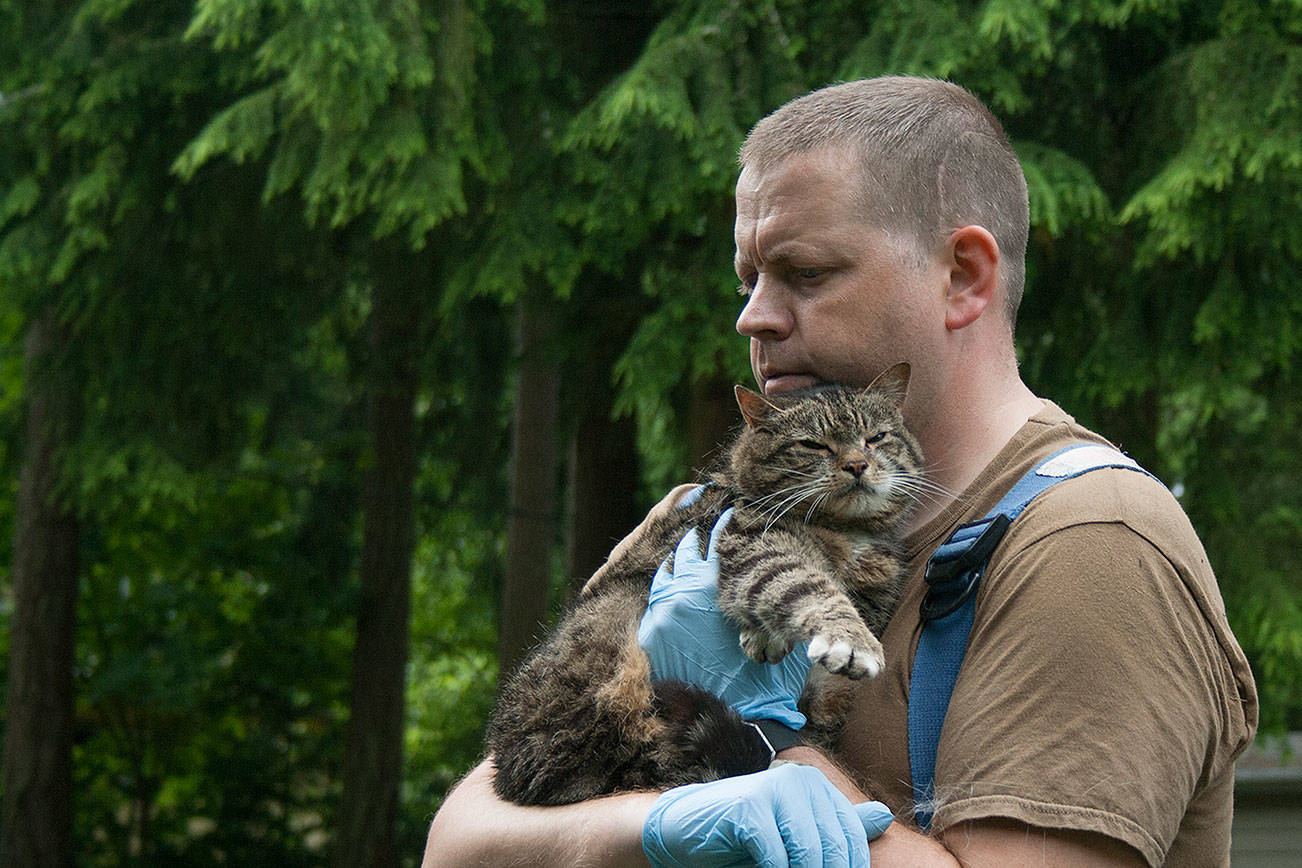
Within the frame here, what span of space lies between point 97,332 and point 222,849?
581 cm

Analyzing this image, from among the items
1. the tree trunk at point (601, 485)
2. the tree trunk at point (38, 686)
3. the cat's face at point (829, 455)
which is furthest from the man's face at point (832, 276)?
the tree trunk at point (38, 686)

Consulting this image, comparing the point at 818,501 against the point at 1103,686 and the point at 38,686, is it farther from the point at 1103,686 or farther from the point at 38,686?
the point at 38,686

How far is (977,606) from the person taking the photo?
2.18m

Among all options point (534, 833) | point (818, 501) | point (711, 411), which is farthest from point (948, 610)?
point (711, 411)

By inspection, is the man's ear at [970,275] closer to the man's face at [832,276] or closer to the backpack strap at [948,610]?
the man's face at [832,276]

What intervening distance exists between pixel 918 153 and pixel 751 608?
1.01 metres

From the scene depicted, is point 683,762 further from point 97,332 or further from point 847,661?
point 97,332

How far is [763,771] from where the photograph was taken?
7.37 feet

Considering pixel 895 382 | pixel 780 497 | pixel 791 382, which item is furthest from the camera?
pixel 780 497

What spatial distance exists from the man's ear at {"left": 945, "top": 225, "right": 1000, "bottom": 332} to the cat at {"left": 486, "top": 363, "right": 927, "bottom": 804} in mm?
183

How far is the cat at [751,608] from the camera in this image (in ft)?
8.02

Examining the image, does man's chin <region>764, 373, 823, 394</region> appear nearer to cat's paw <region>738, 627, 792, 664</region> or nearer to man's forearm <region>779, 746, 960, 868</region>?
cat's paw <region>738, 627, 792, 664</region>

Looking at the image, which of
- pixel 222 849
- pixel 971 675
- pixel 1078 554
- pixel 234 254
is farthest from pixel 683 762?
pixel 222 849

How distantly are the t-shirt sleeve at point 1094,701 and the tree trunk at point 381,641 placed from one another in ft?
29.2
